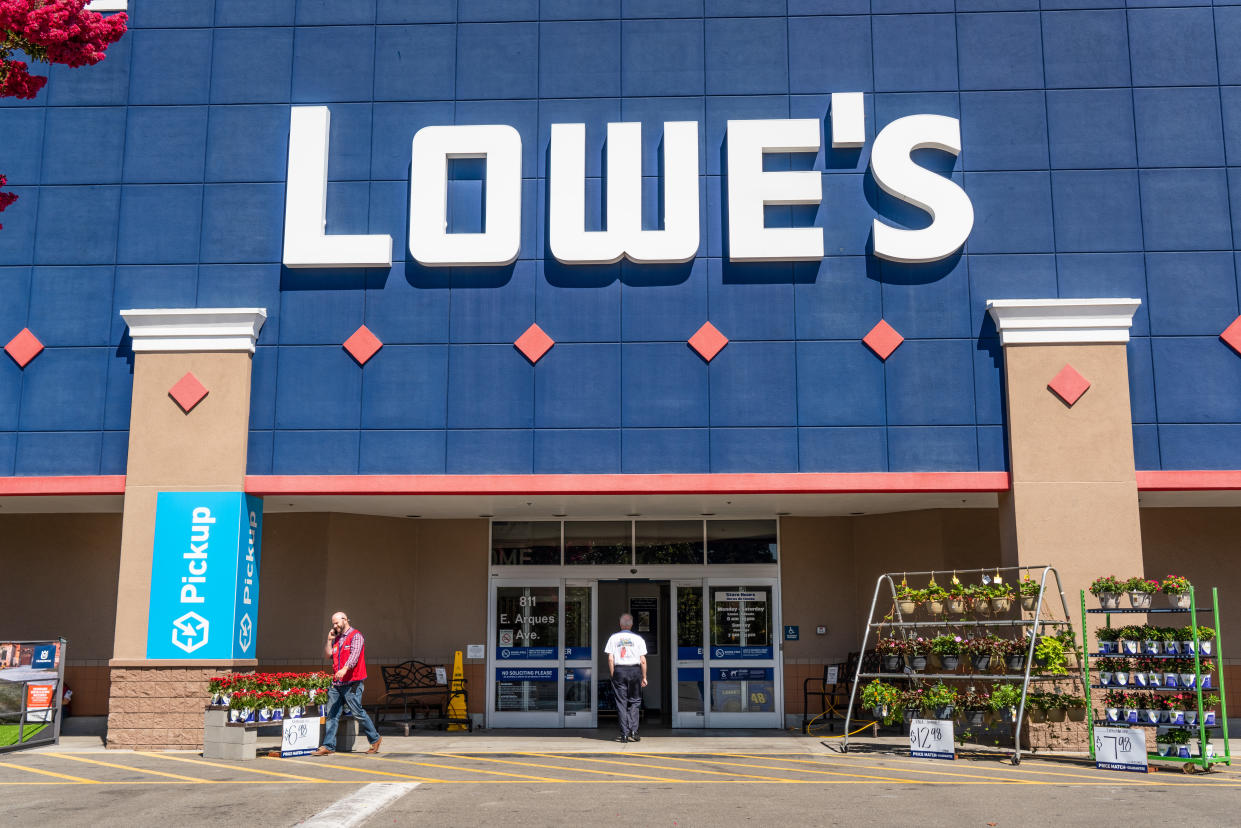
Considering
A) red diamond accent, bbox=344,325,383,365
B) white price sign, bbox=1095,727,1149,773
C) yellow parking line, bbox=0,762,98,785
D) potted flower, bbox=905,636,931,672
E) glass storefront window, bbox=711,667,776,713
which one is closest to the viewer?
yellow parking line, bbox=0,762,98,785

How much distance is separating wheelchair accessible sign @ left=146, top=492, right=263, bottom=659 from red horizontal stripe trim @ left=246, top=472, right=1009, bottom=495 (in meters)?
0.61

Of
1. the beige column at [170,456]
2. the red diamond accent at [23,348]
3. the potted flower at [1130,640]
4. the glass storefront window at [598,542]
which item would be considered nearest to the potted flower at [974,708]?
the potted flower at [1130,640]

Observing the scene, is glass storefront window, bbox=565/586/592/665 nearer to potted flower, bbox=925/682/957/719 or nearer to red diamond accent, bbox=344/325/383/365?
red diamond accent, bbox=344/325/383/365

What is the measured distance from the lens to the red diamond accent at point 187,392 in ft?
50.6

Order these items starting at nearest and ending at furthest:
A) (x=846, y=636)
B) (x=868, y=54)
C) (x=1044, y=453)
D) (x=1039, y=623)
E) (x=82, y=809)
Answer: (x=82, y=809) < (x=1039, y=623) < (x=1044, y=453) < (x=868, y=54) < (x=846, y=636)

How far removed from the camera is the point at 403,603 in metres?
19.0

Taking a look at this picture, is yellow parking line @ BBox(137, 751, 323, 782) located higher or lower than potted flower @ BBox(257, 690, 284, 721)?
lower

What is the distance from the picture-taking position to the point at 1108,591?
1326 cm

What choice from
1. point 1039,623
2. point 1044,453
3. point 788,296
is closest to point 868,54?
point 788,296

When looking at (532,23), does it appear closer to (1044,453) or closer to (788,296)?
(788,296)

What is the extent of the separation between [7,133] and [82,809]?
35.1ft

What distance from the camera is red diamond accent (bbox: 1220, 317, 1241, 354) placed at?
1509 cm

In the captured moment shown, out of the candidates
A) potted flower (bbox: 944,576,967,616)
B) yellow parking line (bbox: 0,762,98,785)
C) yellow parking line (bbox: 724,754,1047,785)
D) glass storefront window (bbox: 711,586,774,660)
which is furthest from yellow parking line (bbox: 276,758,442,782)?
glass storefront window (bbox: 711,586,774,660)

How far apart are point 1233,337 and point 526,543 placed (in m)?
10.7
